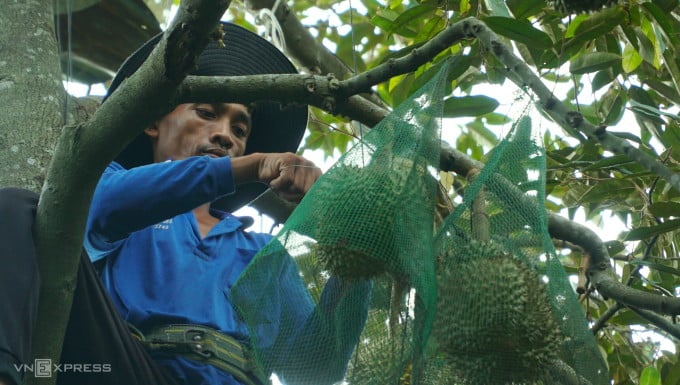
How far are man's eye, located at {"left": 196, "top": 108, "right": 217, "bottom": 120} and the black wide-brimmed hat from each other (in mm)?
183

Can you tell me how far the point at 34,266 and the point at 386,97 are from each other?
204 centimetres

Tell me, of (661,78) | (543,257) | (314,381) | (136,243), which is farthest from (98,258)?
(661,78)

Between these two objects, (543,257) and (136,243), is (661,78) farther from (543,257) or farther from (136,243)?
(136,243)

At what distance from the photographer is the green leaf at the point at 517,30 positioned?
7.94 ft

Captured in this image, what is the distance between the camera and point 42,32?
108 inches

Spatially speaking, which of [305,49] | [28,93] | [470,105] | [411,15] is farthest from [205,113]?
[305,49]

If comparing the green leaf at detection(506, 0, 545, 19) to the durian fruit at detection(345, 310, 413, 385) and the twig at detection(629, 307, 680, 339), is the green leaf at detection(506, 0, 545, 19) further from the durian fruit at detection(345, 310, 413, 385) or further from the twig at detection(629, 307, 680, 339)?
the durian fruit at detection(345, 310, 413, 385)

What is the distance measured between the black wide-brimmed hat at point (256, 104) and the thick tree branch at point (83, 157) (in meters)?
1.16

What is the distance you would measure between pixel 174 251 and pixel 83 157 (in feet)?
2.19

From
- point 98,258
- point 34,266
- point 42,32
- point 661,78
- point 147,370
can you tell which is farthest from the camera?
point 661,78

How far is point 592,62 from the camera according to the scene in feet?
8.82

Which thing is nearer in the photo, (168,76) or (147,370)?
(168,76)

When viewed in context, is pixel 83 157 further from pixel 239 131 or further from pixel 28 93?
pixel 239 131

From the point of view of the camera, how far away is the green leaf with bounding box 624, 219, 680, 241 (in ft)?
8.59
